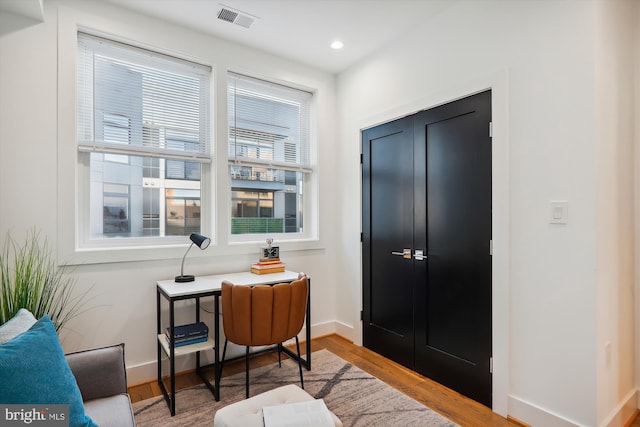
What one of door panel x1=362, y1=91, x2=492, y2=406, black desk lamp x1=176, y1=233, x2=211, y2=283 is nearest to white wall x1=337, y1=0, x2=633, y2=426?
door panel x1=362, y1=91, x2=492, y2=406

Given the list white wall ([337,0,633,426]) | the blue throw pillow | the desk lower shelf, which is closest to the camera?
the blue throw pillow

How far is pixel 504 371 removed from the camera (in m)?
2.13

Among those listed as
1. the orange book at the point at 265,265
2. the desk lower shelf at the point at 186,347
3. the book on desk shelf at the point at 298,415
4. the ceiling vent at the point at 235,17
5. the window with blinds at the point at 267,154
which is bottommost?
the desk lower shelf at the point at 186,347

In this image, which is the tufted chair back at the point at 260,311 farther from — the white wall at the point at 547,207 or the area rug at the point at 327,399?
the white wall at the point at 547,207

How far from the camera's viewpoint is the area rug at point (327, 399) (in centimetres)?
207

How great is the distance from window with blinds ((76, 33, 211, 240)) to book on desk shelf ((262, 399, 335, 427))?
1.89m

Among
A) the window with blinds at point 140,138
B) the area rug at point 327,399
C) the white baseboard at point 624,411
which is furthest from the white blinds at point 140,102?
the white baseboard at point 624,411

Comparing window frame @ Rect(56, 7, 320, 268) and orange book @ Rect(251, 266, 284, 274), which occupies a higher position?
window frame @ Rect(56, 7, 320, 268)

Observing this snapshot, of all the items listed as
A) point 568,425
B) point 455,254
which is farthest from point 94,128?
point 568,425

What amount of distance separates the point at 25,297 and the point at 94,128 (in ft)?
4.13

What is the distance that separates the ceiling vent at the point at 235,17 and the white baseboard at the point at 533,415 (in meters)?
3.23

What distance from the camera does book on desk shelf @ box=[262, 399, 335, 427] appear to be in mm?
1335

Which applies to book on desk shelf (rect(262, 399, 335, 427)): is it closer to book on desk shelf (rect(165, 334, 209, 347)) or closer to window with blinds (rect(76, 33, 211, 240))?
book on desk shelf (rect(165, 334, 209, 347))

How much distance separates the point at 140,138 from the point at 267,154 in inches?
43.9
